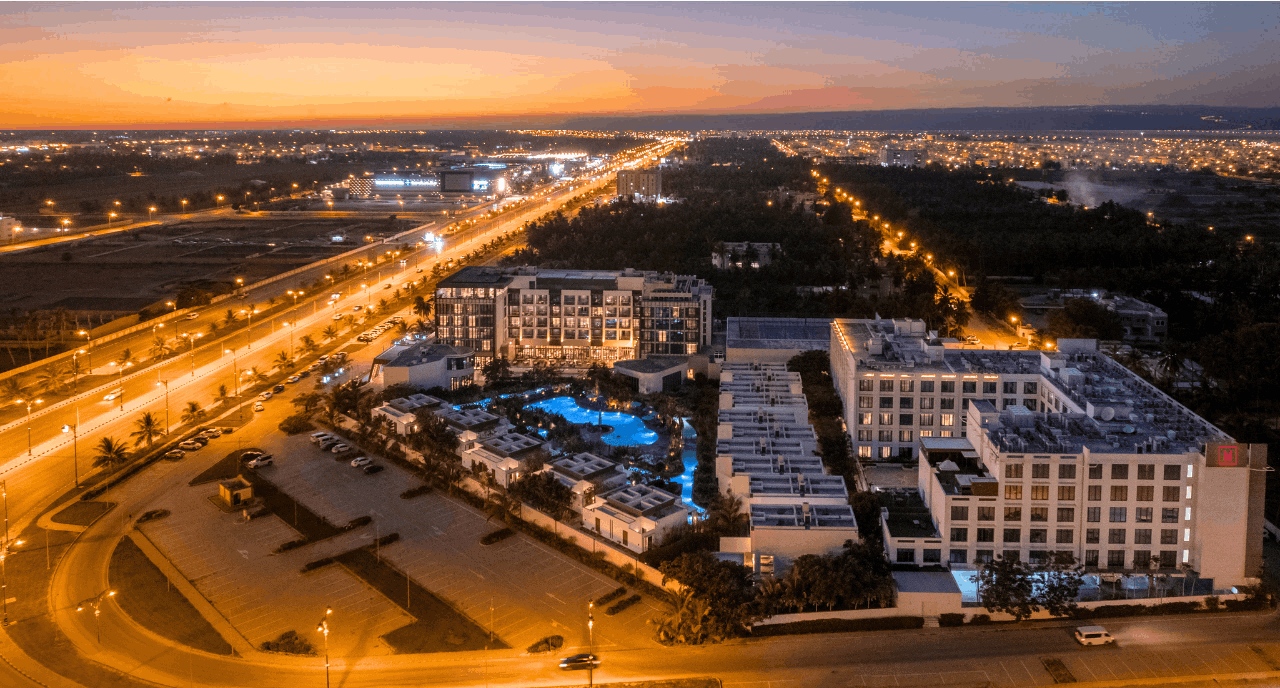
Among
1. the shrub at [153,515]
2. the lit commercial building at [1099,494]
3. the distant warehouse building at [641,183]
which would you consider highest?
the distant warehouse building at [641,183]

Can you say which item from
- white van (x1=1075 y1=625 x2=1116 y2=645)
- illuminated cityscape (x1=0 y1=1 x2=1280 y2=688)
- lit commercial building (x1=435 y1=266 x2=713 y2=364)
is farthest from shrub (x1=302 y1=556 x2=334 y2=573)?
lit commercial building (x1=435 y1=266 x2=713 y2=364)

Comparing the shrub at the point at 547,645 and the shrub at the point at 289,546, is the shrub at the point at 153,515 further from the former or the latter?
the shrub at the point at 547,645

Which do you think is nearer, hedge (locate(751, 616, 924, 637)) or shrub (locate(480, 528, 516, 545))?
hedge (locate(751, 616, 924, 637))

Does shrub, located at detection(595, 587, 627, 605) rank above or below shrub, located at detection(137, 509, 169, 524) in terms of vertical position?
below

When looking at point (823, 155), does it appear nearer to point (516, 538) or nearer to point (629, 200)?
point (629, 200)

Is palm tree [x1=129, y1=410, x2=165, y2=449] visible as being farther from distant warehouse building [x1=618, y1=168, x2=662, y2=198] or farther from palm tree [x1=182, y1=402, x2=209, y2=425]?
distant warehouse building [x1=618, y1=168, x2=662, y2=198]

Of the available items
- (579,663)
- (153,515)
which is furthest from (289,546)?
(579,663)

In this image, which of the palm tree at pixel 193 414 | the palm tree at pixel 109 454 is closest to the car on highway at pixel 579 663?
the palm tree at pixel 109 454
